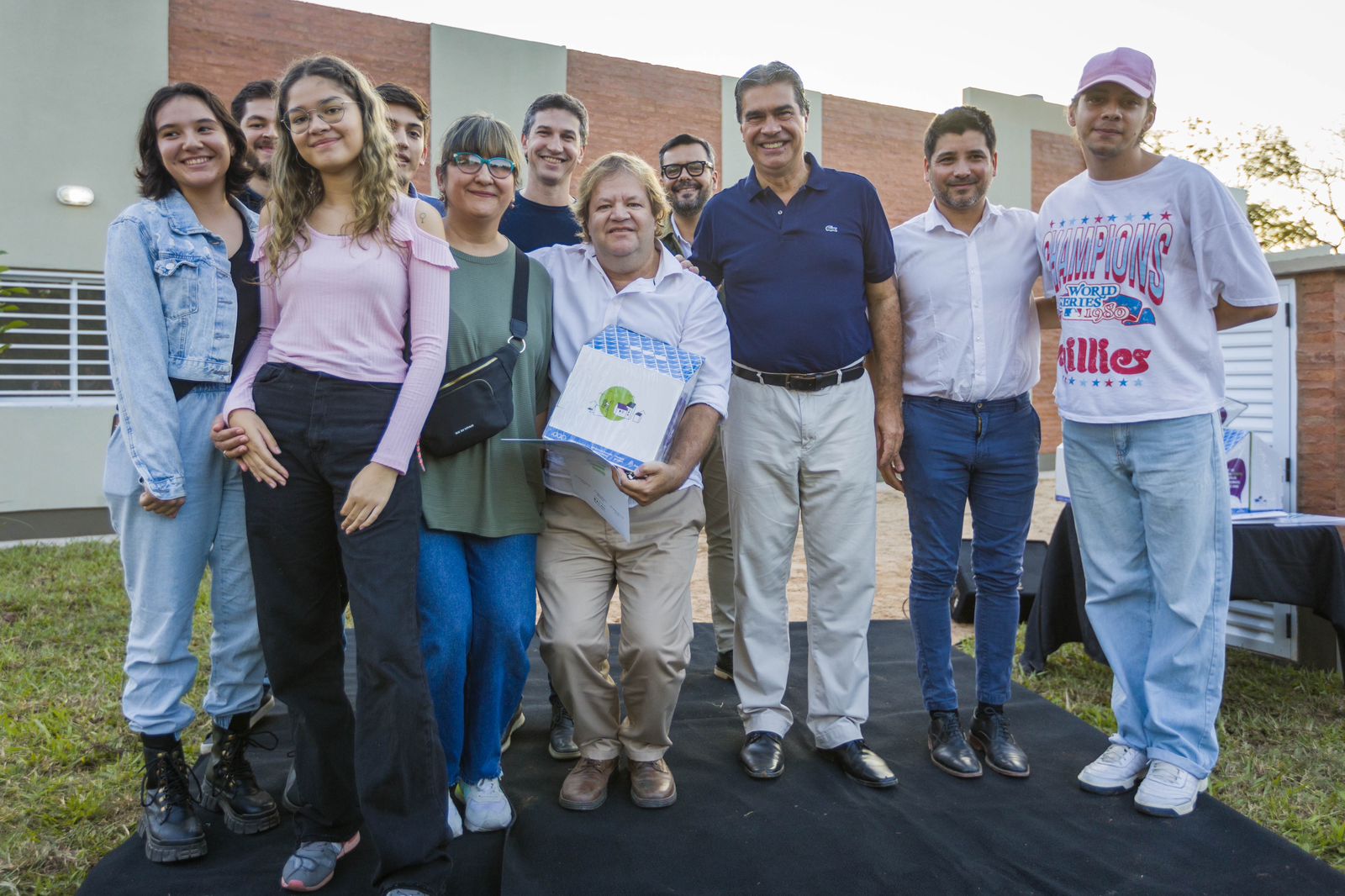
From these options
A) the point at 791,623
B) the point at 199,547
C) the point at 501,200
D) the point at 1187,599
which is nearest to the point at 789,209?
the point at 501,200

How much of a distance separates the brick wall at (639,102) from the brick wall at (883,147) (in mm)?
2201

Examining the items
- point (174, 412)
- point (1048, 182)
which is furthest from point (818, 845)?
point (1048, 182)

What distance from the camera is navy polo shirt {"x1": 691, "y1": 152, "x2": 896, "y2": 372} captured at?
335cm

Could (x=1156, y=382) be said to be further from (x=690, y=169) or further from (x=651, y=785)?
(x=690, y=169)

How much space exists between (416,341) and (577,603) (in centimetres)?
107

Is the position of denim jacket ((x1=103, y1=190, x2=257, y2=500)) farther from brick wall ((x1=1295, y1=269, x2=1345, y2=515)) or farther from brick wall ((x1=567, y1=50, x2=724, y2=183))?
brick wall ((x1=567, y1=50, x2=724, y2=183))

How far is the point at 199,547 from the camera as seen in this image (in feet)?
9.03

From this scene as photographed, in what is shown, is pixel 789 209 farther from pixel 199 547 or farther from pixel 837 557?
pixel 199 547

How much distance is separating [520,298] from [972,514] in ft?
6.04

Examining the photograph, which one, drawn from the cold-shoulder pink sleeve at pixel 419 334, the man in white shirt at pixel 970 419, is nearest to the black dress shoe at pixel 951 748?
the man in white shirt at pixel 970 419

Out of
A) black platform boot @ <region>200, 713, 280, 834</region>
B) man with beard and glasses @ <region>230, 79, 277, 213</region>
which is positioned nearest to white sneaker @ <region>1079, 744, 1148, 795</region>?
black platform boot @ <region>200, 713, 280, 834</region>

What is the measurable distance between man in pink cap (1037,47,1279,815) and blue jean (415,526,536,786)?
2074mm

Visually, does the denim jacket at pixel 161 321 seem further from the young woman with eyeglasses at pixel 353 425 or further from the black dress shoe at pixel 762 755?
the black dress shoe at pixel 762 755

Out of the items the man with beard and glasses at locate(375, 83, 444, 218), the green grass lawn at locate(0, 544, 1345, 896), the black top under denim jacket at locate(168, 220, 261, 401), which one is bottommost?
the green grass lawn at locate(0, 544, 1345, 896)
